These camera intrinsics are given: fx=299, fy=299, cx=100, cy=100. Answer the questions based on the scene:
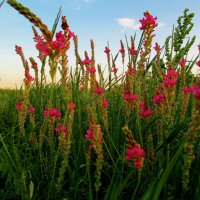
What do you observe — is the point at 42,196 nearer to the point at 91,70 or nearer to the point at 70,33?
the point at 91,70

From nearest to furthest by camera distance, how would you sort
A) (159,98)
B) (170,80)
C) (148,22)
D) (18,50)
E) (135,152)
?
(135,152), (170,80), (159,98), (148,22), (18,50)

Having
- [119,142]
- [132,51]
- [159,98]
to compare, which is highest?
[132,51]

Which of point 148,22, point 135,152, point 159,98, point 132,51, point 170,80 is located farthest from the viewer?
point 132,51

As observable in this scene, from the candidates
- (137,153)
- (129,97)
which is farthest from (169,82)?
(137,153)

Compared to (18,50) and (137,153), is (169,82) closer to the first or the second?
(137,153)

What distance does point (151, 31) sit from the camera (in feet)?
5.42

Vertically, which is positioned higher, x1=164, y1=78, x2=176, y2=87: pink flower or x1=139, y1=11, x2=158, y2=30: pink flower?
x1=139, y1=11, x2=158, y2=30: pink flower

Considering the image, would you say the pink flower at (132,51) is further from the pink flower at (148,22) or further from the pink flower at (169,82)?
the pink flower at (169,82)

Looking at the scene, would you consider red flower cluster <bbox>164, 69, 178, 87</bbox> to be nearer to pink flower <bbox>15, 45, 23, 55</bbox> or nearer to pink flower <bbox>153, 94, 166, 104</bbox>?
pink flower <bbox>153, 94, 166, 104</bbox>

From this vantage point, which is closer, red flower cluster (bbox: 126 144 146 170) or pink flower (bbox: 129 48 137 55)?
red flower cluster (bbox: 126 144 146 170)

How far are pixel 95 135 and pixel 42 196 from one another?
26.0 inches

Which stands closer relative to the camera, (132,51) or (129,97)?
(129,97)

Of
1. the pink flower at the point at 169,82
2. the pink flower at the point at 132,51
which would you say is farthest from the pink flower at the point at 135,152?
the pink flower at the point at 132,51

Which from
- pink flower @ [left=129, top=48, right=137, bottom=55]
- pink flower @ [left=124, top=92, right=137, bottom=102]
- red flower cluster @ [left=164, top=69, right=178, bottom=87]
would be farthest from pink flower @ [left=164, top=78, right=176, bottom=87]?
pink flower @ [left=129, top=48, right=137, bottom=55]
